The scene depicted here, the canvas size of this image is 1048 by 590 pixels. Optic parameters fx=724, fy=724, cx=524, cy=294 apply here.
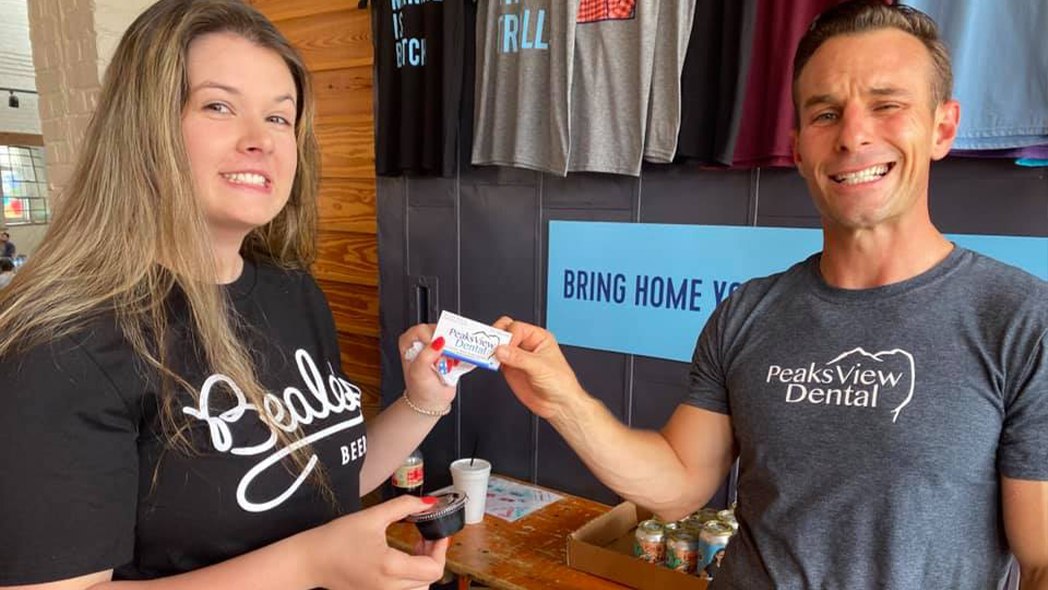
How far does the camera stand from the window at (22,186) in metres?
9.24

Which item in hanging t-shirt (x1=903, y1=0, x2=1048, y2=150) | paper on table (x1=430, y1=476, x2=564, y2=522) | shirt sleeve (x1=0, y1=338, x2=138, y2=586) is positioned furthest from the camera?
paper on table (x1=430, y1=476, x2=564, y2=522)

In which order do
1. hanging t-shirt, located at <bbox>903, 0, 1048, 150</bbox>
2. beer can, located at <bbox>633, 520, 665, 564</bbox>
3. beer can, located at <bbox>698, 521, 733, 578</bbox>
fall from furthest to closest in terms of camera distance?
1. beer can, located at <bbox>633, 520, 665, 564</bbox>
2. beer can, located at <bbox>698, 521, 733, 578</bbox>
3. hanging t-shirt, located at <bbox>903, 0, 1048, 150</bbox>

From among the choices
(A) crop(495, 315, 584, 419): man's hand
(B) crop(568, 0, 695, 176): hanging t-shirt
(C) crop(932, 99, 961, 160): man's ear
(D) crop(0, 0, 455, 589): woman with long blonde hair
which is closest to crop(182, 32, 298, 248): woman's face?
(D) crop(0, 0, 455, 589): woman with long blonde hair

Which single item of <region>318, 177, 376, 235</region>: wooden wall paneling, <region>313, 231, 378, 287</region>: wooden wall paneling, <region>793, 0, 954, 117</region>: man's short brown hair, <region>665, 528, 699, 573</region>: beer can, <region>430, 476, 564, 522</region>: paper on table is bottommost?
<region>430, 476, 564, 522</region>: paper on table

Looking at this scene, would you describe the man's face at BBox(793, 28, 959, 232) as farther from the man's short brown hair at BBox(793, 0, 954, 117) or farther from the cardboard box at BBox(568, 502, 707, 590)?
the cardboard box at BBox(568, 502, 707, 590)

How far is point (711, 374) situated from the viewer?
122 centimetres

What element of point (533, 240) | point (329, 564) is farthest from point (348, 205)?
point (329, 564)

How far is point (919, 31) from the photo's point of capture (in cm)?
109

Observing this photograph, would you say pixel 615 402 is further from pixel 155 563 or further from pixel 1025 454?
pixel 155 563

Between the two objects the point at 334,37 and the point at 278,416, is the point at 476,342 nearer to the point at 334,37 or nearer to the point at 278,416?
the point at 278,416

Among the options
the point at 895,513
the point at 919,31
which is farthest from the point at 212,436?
the point at 919,31

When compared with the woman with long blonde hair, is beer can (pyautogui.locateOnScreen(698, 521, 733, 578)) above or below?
below

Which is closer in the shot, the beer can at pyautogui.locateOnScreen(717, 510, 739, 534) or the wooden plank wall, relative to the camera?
the beer can at pyautogui.locateOnScreen(717, 510, 739, 534)

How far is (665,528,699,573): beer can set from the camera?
1.85 meters
